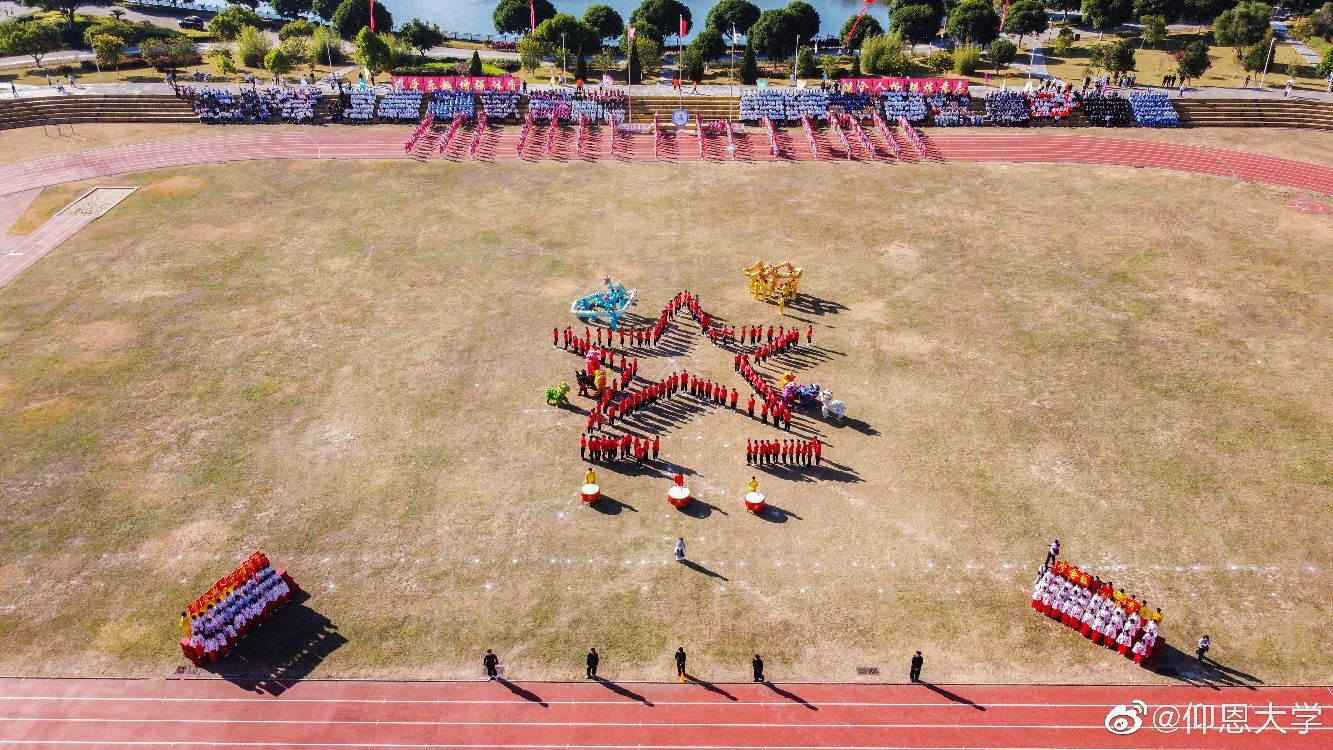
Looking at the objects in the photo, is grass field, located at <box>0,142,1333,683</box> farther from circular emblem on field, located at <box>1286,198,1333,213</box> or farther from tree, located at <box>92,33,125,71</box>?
tree, located at <box>92,33,125,71</box>

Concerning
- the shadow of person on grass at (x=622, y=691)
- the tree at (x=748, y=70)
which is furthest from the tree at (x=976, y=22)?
the shadow of person on grass at (x=622, y=691)

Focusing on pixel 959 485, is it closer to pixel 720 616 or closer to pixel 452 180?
pixel 720 616

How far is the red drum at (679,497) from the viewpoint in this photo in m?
30.6

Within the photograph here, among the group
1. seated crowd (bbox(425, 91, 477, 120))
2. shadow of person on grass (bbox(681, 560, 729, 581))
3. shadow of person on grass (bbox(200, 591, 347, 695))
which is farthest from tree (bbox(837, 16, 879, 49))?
shadow of person on grass (bbox(200, 591, 347, 695))

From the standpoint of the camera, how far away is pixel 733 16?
89.8 m

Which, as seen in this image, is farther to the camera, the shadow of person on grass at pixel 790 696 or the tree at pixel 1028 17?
the tree at pixel 1028 17

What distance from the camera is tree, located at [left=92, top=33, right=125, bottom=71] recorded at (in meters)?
81.9

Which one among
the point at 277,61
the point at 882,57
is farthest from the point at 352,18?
the point at 882,57

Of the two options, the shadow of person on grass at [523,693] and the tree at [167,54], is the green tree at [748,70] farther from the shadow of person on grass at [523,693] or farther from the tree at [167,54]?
the shadow of person on grass at [523,693]

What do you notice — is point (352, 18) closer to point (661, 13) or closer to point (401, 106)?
point (401, 106)

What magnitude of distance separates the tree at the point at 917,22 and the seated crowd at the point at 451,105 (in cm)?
4435

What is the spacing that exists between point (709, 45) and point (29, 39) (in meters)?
64.6

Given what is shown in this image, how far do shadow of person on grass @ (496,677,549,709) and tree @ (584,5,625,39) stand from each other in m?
80.5

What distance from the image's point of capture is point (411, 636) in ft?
85.4
